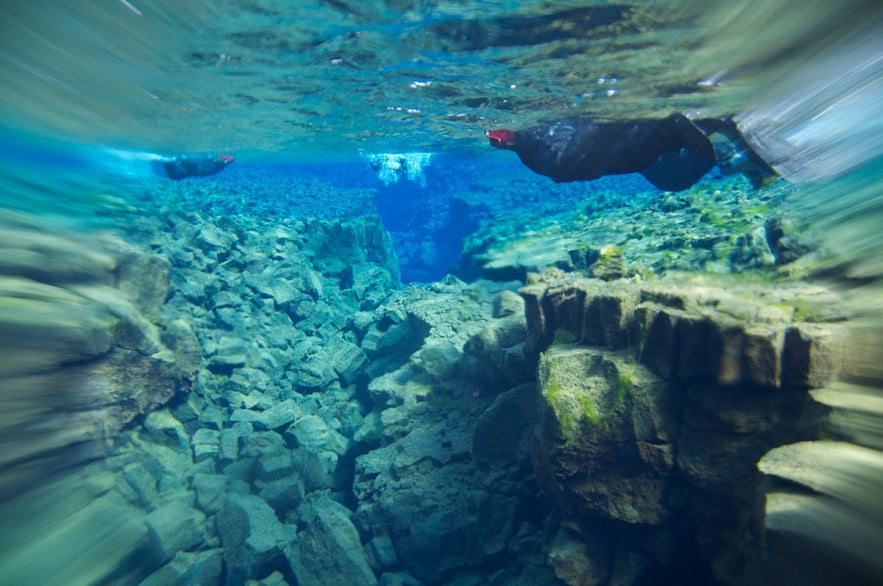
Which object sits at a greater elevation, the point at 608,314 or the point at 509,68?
the point at 509,68

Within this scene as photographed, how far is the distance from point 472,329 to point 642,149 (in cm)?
594

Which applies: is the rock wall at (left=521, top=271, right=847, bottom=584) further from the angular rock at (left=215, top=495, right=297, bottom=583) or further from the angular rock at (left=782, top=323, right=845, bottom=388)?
the angular rock at (left=215, top=495, right=297, bottom=583)

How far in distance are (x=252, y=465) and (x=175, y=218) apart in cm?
1012

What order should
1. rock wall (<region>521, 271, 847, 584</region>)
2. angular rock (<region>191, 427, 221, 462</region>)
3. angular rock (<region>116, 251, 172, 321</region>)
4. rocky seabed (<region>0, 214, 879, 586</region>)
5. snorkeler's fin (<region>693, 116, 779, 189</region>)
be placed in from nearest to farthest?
rock wall (<region>521, 271, 847, 584</region>) → rocky seabed (<region>0, 214, 879, 586</region>) → angular rock (<region>191, 427, 221, 462</region>) → snorkeler's fin (<region>693, 116, 779, 189</region>) → angular rock (<region>116, 251, 172, 321</region>)

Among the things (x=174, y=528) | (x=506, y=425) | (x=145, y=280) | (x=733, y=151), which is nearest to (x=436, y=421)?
(x=506, y=425)

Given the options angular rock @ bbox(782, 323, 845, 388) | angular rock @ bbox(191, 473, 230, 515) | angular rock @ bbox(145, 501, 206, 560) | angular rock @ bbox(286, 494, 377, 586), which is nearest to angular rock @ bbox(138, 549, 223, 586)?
angular rock @ bbox(145, 501, 206, 560)

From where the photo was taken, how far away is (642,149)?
9.43 m

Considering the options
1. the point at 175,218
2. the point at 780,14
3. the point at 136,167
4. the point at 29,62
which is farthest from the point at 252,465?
the point at 136,167

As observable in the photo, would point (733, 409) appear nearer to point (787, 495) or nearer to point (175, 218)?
point (787, 495)

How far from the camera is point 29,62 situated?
10641 millimetres

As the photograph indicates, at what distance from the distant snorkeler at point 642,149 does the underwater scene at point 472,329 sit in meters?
0.08

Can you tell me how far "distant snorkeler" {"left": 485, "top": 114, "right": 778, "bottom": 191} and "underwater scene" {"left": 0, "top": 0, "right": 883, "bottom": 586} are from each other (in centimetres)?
8

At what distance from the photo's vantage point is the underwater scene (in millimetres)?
4043

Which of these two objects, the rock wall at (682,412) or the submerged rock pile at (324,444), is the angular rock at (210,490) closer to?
the submerged rock pile at (324,444)
